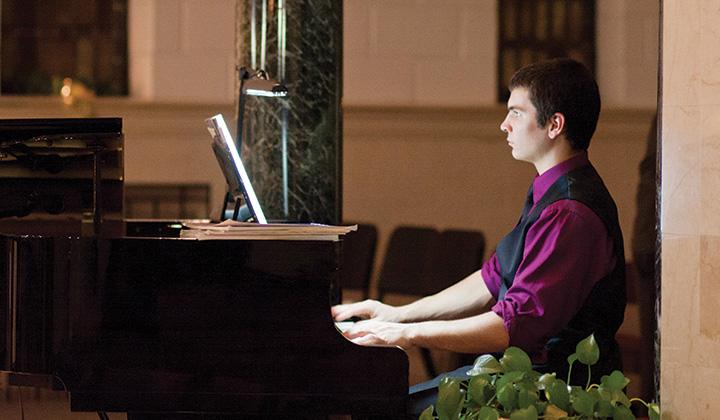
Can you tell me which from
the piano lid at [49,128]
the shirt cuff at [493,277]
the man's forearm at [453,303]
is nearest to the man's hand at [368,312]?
the man's forearm at [453,303]

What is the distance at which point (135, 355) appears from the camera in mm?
2707

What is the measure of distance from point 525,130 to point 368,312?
0.65m

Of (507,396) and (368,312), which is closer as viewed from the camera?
(507,396)

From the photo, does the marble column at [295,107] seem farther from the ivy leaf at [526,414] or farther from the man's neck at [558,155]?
the ivy leaf at [526,414]

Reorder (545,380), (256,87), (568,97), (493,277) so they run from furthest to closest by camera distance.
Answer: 1. (256,87)
2. (493,277)
3. (568,97)
4. (545,380)

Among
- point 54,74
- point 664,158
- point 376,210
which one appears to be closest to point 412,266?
point 376,210

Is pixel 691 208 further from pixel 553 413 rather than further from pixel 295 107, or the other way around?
pixel 295 107

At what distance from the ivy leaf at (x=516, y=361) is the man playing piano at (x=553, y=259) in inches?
11.9

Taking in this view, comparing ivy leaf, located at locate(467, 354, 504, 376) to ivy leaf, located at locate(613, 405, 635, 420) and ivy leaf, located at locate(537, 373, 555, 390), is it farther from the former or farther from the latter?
ivy leaf, located at locate(613, 405, 635, 420)

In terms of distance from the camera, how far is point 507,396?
230 cm

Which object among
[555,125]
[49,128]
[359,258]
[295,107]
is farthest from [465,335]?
[359,258]

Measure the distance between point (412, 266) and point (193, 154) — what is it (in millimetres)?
2056

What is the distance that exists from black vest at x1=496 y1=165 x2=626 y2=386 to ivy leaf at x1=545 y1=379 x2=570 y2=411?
0.40 m

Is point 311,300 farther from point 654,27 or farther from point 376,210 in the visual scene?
point 654,27
